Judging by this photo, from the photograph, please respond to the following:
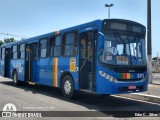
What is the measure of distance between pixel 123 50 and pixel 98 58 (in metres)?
1.09

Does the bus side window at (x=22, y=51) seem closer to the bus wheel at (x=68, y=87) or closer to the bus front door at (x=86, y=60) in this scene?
the bus wheel at (x=68, y=87)

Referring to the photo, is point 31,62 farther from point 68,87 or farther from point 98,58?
point 98,58

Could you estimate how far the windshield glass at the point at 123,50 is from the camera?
11492 mm

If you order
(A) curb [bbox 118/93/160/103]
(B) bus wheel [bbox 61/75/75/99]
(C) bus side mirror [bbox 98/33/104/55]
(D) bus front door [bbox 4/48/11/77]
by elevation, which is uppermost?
(C) bus side mirror [bbox 98/33/104/55]

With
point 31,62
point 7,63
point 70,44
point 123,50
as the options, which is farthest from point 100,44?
point 7,63

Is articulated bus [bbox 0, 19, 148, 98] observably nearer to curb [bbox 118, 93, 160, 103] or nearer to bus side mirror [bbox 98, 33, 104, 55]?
bus side mirror [bbox 98, 33, 104, 55]

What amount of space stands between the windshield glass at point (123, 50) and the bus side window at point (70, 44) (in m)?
1.98

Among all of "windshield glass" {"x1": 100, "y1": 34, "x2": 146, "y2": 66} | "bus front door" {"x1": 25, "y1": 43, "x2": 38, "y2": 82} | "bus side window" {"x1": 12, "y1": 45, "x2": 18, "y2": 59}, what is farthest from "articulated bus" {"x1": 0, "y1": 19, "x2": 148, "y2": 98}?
"bus side window" {"x1": 12, "y1": 45, "x2": 18, "y2": 59}

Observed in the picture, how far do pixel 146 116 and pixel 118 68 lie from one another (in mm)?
2225

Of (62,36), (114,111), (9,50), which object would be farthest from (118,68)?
(9,50)

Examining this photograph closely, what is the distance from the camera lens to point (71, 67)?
13.3 m

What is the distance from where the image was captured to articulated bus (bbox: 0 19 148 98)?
37.5 ft

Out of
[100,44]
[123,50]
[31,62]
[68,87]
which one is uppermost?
[100,44]

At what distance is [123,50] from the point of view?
11.9m
